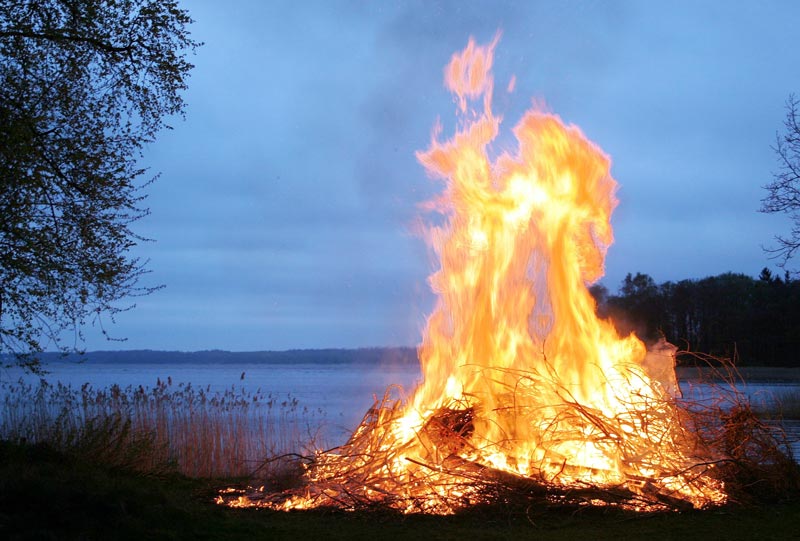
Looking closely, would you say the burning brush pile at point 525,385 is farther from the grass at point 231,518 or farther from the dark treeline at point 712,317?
the dark treeline at point 712,317

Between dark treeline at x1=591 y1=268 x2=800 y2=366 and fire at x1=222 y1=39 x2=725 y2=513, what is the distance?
27.4 metres

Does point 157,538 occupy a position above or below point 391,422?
below

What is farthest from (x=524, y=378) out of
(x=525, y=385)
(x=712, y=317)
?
(x=712, y=317)

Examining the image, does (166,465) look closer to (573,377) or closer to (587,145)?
(573,377)

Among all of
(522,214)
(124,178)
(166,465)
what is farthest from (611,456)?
(124,178)

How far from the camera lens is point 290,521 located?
20.9 feet

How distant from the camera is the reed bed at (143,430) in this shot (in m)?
9.66

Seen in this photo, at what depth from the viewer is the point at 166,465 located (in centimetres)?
1012

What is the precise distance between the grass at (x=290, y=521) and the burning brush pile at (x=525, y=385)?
0.82 feet

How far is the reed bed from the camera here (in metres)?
9.66

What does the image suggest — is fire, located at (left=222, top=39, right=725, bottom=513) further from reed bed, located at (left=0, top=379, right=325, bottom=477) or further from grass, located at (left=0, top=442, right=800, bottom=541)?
reed bed, located at (left=0, top=379, right=325, bottom=477)

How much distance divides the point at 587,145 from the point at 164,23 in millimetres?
5697

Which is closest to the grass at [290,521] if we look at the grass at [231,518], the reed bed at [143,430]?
the grass at [231,518]

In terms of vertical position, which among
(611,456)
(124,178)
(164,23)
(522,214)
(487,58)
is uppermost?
(164,23)
